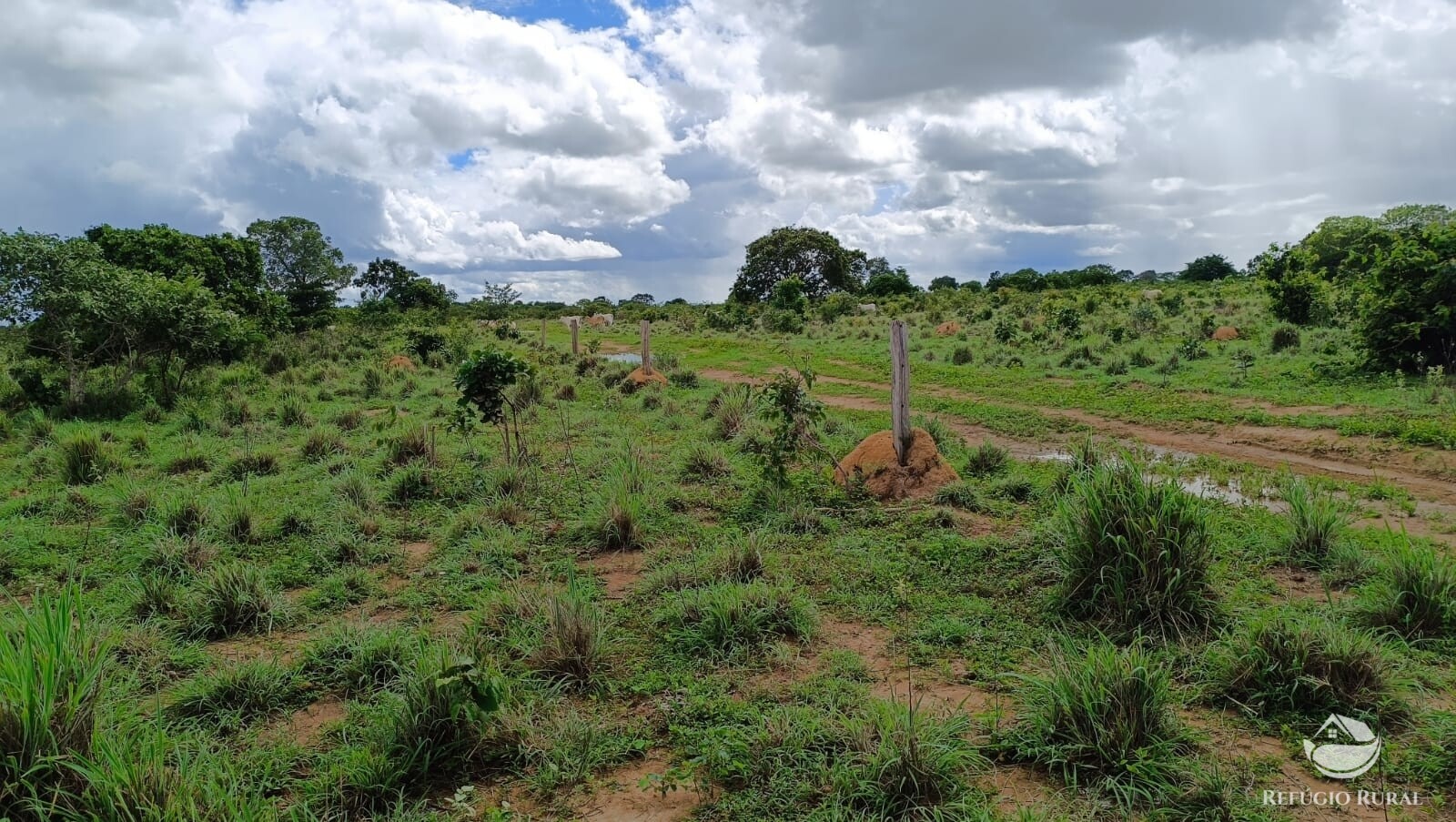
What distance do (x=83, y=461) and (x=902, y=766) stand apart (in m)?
11.0

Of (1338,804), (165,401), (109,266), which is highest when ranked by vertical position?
(109,266)

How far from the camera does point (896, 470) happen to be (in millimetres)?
8352

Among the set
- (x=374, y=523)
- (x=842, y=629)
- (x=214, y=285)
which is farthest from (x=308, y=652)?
(x=214, y=285)

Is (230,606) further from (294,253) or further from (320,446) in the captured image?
(294,253)

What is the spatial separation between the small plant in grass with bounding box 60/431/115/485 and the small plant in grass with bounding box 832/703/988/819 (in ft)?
33.8

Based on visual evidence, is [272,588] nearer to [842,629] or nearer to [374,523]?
[374,523]

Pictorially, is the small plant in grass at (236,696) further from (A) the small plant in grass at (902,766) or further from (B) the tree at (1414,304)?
(B) the tree at (1414,304)

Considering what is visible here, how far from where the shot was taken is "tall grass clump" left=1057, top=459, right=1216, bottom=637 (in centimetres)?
489

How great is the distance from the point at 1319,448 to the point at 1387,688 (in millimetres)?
7022

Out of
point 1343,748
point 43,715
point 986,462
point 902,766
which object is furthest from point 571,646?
point 986,462

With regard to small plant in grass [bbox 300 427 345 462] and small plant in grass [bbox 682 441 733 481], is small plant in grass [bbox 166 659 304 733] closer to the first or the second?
small plant in grass [bbox 682 441 733 481]

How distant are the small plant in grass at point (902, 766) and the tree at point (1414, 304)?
1342cm

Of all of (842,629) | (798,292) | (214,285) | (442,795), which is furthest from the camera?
(798,292)

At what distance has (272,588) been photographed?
6.18m
